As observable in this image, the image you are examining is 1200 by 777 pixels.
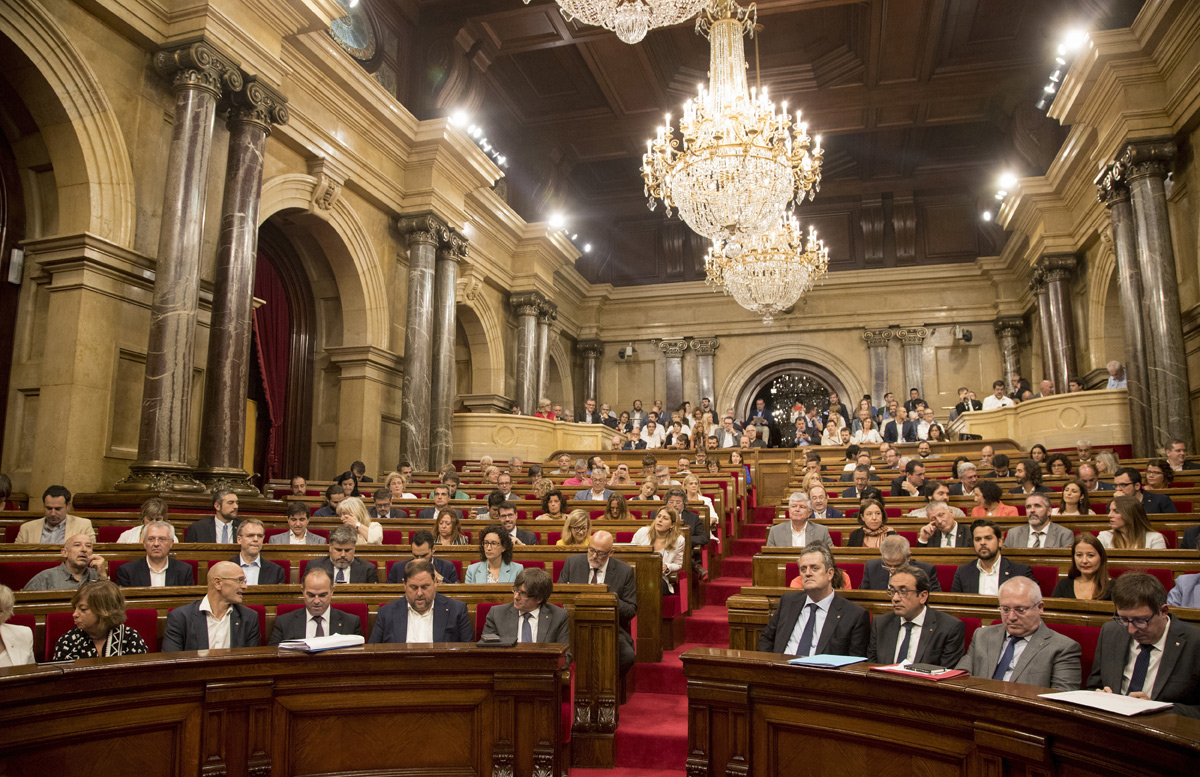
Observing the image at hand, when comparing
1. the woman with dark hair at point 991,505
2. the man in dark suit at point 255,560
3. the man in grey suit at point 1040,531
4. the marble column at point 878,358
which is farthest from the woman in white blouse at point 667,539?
the marble column at point 878,358

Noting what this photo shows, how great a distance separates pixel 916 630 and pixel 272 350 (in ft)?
30.4

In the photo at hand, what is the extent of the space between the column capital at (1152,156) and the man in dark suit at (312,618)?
981 cm

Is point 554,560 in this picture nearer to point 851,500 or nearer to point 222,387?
point 851,500

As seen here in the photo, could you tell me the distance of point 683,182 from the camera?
8.58 metres

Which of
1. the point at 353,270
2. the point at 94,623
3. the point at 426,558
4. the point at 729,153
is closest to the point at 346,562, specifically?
the point at 426,558

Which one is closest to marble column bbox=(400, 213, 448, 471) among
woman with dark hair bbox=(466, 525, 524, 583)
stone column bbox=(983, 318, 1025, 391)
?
woman with dark hair bbox=(466, 525, 524, 583)

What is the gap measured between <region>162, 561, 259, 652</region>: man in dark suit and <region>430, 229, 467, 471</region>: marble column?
317 inches

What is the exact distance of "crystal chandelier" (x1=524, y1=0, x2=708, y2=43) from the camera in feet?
Answer: 23.0

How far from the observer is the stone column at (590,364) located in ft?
60.8

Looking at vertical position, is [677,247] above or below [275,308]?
above

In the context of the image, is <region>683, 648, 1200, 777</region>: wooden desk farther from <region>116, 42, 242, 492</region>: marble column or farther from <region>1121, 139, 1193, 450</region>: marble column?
<region>1121, 139, 1193, 450</region>: marble column

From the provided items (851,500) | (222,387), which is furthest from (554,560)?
(222,387)

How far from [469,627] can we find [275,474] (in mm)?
7694

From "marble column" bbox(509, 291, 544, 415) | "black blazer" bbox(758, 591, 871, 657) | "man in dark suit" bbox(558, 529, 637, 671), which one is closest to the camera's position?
"black blazer" bbox(758, 591, 871, 657)
